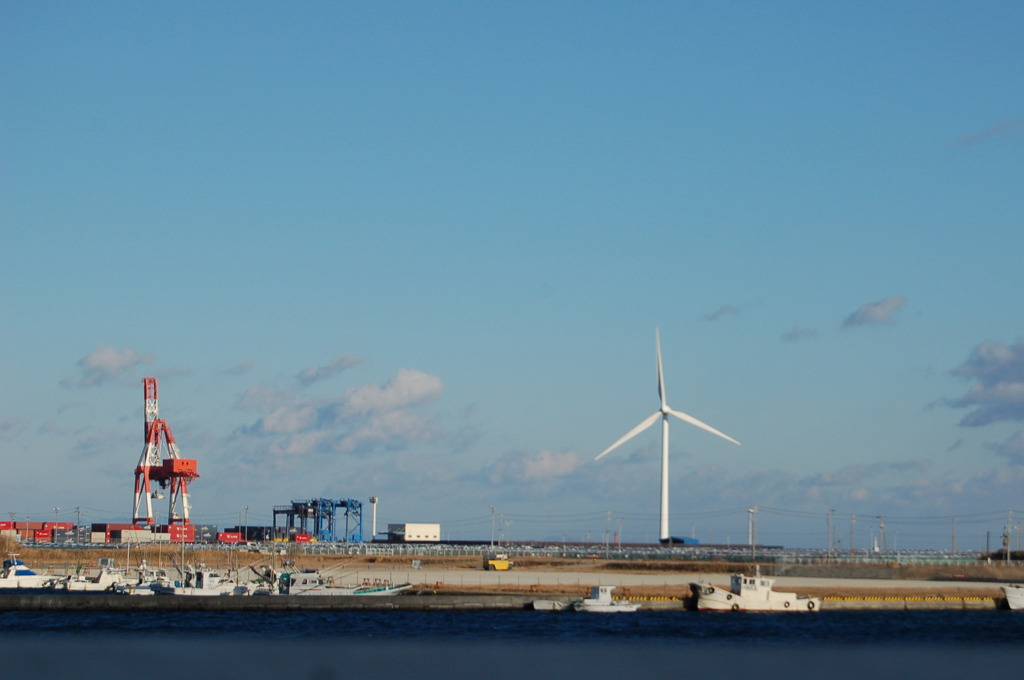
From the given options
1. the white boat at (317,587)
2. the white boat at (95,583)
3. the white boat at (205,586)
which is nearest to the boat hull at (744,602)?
the white boat at (317,587)

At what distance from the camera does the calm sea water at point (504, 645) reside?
68875 millimetres

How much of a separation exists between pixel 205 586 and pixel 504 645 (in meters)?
39.6

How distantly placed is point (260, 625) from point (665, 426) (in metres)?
99.0

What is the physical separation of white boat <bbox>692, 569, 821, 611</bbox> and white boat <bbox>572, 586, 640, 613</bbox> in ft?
19.7

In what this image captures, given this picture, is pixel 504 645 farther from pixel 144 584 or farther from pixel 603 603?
pixel 144 584

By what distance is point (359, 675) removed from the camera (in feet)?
219

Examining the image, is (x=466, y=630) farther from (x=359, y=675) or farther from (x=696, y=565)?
(x=696, y=565)

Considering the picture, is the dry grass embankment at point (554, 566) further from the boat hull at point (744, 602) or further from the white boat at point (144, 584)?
the white boat at point (144, 584)

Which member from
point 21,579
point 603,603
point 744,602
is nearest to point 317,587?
point 603,603

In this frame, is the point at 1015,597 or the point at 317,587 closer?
the point at 317,587

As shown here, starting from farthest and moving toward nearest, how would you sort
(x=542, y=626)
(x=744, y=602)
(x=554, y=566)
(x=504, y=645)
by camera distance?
(x=554, y=566) → (x=744, y=602) → (x=542, y=626) → (x=504, y=645)

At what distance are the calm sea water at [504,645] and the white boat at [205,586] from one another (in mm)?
6583

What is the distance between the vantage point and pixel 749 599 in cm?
10381

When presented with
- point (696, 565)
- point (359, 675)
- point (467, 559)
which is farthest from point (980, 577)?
point (359, 675)
